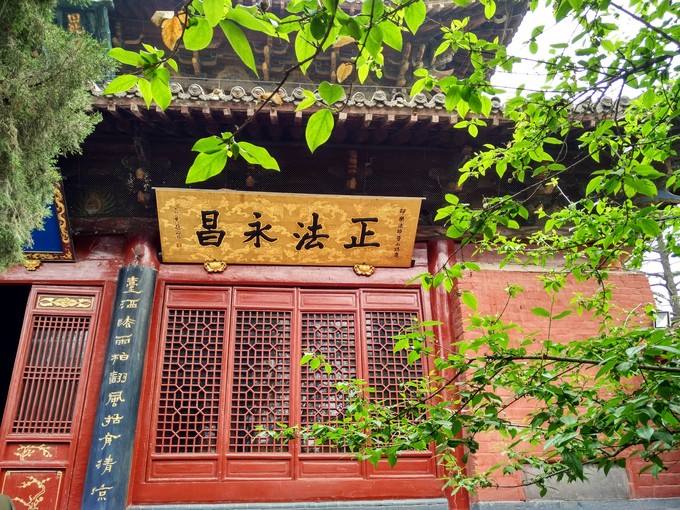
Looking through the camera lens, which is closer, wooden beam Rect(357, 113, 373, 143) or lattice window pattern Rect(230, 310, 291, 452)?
wooden beam Rect(357, 113, 373, 143)

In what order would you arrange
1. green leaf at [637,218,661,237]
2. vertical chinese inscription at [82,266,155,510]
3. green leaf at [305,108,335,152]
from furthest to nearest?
1. vertical chinese inscription at [82,266,155,510]
2. green leaf at [637,218,661,237]
3. green leaf at [305,108,335,152]

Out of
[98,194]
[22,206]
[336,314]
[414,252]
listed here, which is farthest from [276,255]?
[22,206]

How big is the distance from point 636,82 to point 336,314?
137 inches

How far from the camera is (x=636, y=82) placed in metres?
1.88

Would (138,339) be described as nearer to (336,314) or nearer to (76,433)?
(76,433)

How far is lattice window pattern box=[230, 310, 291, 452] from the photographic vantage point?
4.45 m

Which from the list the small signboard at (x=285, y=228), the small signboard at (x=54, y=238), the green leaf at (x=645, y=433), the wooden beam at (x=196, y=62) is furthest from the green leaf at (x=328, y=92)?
the wooden beam at (x=196, y=62)

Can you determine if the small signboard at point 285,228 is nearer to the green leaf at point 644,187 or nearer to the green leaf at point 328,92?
the green leaf at point 644,187

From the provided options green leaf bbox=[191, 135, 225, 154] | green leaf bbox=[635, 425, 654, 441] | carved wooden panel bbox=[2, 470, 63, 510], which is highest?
green leaf bbox=[191, 135, 225, 154]

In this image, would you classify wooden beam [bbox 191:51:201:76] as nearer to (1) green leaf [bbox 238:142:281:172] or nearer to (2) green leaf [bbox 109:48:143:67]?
(2) green leaf [bbox 109:48:143:67]

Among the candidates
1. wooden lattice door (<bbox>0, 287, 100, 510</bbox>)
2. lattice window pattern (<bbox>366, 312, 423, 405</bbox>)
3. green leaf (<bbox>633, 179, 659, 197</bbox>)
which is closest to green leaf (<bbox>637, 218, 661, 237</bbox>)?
green leaf (<bbox>633, 179, 659, 197</bbox>)

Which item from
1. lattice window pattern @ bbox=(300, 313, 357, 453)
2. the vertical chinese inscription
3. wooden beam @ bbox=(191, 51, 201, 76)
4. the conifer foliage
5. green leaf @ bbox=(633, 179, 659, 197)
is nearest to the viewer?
green leaf @ bbox=(633, 179, 659, 197)

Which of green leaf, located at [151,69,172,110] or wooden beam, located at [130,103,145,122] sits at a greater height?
wooden beam, located at [130,103,145,122]

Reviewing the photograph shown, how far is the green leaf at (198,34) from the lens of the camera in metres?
1.01
